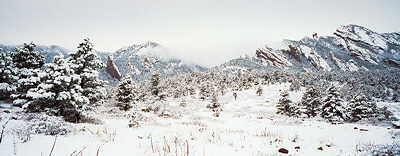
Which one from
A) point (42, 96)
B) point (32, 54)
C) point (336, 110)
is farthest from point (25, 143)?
point (336, 110)

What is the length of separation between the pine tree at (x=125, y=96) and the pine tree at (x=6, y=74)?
13.2 m

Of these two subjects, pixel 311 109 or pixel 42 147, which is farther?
pixel 311 109

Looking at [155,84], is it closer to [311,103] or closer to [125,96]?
[125,96]

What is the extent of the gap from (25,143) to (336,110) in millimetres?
26287

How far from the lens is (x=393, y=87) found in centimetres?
9569

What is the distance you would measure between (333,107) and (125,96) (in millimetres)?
29278

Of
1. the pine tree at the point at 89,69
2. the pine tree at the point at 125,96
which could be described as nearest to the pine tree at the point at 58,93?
the pine tree at the point at 89,69

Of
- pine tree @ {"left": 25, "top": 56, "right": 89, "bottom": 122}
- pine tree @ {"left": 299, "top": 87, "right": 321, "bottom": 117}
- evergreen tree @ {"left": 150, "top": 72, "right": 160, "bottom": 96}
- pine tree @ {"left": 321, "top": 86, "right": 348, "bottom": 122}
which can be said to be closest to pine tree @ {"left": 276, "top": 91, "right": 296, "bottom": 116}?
pine tree @ {"left": 299, "top": 87, "right": 321, "bottom": 117}

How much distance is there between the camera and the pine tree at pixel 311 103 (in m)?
28.8

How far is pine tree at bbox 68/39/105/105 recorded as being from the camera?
40.1ft

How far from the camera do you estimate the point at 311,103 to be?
2973 centimetres

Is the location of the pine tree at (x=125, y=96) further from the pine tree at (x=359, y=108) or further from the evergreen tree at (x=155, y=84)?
the pine tree at (x=359, y=108)

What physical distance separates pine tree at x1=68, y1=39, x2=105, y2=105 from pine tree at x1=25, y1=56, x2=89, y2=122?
1629 mm

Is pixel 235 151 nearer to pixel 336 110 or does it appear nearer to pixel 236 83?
pixel 336 110
